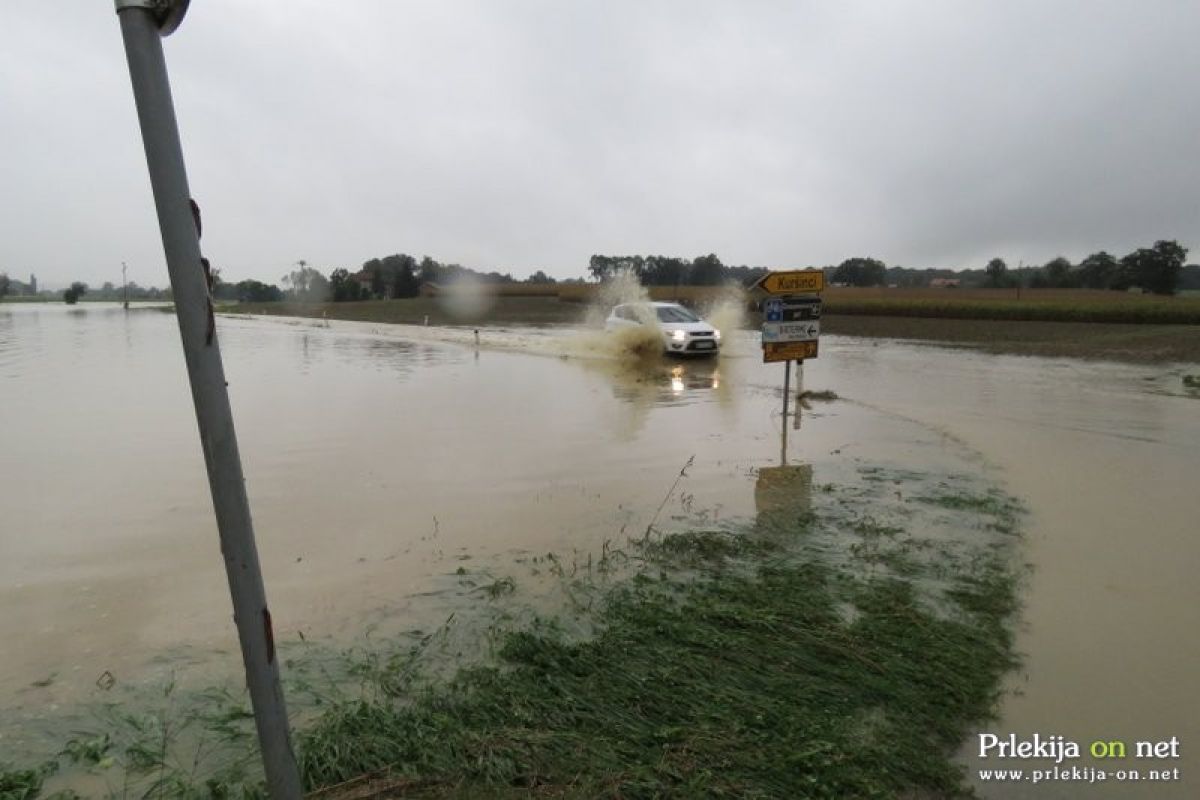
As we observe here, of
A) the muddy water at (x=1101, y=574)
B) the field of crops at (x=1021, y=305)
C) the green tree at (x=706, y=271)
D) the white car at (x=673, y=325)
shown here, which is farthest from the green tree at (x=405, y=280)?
the muddy water at (x=1101, y=574)

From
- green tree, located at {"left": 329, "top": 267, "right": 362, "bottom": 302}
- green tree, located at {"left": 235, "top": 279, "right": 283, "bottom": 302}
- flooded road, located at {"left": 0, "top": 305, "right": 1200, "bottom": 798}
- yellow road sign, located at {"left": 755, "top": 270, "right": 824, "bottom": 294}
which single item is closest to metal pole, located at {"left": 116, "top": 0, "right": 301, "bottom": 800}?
flooded road, located at {"left": 0, "top": 305, "right": 1200, "bottom": 798}

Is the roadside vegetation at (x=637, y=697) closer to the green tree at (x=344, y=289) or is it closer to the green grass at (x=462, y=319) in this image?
the green grass at (x=462, y=319)

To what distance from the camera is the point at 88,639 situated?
450 centimetres

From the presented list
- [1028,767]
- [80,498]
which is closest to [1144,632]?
[1028,767]

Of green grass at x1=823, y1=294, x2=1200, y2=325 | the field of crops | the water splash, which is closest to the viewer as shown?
green grass at x1=823, y1=294, x2=1200, y2=325

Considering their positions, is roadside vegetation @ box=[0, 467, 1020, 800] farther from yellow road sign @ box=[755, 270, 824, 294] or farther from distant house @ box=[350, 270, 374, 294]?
distant house @ box=[350, 270, 374, 294]

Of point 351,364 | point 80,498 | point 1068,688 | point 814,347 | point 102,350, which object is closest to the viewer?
point 1068,688

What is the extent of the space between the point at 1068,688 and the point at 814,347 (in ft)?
24.4

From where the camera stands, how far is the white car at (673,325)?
21.9 meters

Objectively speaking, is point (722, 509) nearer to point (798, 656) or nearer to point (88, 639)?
point (798, 656)

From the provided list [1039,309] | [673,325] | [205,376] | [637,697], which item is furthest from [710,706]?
[1039,309]

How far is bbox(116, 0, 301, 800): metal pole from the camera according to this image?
1.54m

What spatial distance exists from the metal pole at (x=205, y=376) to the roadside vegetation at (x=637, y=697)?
51.4 inches

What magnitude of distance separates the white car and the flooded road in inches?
151
